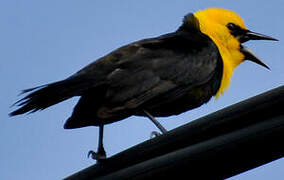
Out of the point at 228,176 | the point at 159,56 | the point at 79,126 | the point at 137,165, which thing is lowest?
the point at 228,176

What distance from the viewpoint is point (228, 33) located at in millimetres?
6621

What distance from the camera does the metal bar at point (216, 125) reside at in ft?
7.93

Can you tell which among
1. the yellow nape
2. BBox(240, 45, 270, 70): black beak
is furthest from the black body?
BBox(240, 45, 270, 70): black beak

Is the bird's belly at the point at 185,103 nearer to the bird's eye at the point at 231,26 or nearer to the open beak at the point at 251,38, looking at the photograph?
the open beak at the point at 251,38

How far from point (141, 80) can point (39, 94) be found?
830mm

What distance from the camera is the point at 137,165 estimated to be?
2822 millimetres

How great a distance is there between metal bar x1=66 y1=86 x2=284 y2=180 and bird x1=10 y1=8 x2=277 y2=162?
115cm

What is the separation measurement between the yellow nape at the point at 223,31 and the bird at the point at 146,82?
0.11 ft

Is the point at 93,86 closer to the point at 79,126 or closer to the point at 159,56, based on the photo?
the point at 79,126

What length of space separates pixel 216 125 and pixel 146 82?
2224mm

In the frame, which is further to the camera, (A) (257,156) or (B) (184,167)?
(B) (184,167)

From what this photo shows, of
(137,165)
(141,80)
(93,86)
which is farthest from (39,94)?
(137,165)

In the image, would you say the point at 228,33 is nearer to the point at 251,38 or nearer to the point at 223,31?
the point at 223,31

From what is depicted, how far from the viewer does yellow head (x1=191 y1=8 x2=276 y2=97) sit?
6.46 meters
